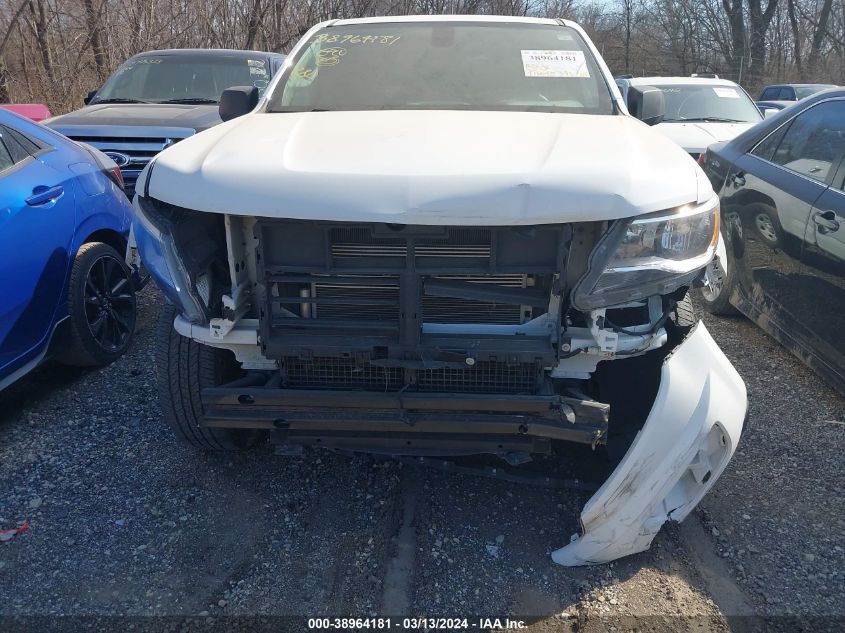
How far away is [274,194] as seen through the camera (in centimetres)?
233

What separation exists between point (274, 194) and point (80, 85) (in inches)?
557

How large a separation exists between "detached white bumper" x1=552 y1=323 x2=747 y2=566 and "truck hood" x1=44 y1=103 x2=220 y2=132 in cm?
504

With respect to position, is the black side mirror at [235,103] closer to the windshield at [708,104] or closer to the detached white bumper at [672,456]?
the detached white bumper at [672,456]

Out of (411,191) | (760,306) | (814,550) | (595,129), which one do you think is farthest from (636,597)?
(760,306)

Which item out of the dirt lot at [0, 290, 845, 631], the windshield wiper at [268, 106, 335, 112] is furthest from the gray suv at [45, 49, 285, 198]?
the dirt lot at [0, 290, 845, 631]

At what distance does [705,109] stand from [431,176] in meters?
7.84

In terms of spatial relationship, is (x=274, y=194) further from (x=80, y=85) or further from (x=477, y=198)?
(x=80, y=85)

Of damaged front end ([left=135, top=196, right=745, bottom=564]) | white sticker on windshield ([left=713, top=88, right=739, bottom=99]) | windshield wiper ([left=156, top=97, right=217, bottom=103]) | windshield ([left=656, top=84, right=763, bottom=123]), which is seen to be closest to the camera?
damaged front end ([left=135, top=196, right=745, bottom=564])

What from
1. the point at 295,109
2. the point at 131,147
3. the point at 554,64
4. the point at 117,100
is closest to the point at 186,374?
the point at 295,109

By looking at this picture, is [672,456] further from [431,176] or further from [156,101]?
[156,101]

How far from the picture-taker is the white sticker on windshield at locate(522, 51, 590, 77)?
3.83m

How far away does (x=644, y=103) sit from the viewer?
396 cm

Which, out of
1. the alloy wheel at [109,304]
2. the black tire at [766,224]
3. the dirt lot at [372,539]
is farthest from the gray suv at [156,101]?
the black tire at [766,224]

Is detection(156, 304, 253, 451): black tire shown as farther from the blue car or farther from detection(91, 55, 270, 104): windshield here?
detection(91, 55, 270, 104): windshield
